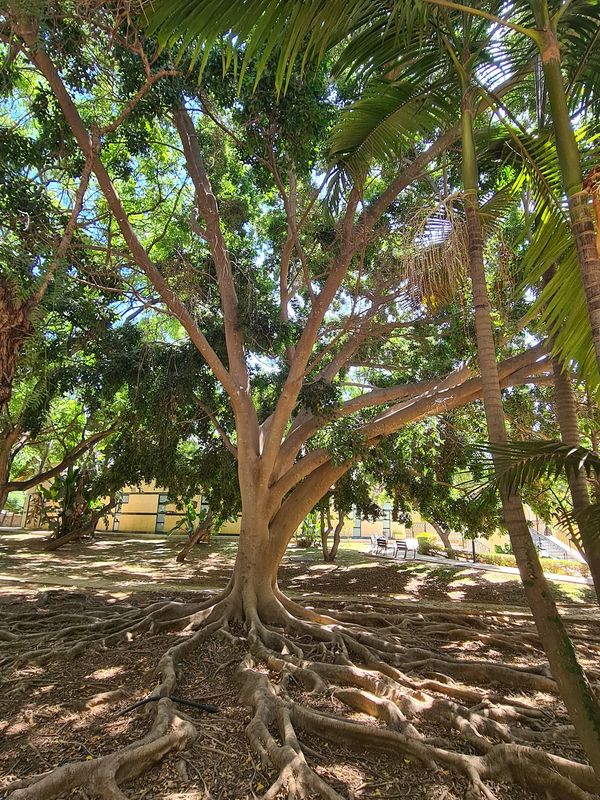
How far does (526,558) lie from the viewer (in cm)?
257

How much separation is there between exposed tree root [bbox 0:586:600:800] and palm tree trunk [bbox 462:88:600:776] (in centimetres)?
97

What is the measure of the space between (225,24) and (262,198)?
6.85m

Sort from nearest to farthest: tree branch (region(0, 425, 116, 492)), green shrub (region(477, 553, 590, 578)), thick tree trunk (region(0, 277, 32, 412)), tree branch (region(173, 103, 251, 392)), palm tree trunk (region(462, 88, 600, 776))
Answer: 1. palm tree trunk (region(462, 88, 600, 776))
2. thick tree trunk (region(0, 277, 32, 412))
3. tree branch (region(173, 103, 251, 392))
4. tree branch (region(0, 425, 116, 492))
5. green shrub (region(477, 553, 590, 578))

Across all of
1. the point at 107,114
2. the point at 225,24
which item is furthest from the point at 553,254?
A: the point at 107,114

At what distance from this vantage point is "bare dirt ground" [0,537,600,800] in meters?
3.06

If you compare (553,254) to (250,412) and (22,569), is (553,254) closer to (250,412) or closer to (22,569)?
(250,412)

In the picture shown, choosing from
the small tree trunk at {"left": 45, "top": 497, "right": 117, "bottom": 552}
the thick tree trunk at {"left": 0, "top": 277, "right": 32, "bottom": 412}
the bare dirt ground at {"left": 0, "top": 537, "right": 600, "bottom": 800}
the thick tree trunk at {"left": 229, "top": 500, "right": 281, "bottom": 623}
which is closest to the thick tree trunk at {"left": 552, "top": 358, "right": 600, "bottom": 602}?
the bare dirt ground at {"left": 0, "top": 537, "right": 600, "bottom": 800}

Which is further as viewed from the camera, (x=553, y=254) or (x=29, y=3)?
(x=29, y=3)

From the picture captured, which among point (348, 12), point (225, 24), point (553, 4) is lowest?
point (225, 24)

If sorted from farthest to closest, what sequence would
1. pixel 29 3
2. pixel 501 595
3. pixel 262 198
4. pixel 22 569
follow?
pixel 22 569, pixel 501 595, pixel 262 198, pixel 29 3

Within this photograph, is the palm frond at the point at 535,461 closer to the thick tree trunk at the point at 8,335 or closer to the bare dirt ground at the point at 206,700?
the bare dirt ground at the point at 206,700

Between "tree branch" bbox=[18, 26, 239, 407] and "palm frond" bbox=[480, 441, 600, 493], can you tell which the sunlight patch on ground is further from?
"palm frond" bbox=[480, 441, 600, 493]

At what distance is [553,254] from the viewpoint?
280cm

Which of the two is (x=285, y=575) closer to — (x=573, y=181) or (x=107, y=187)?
(x=107, y=187)
